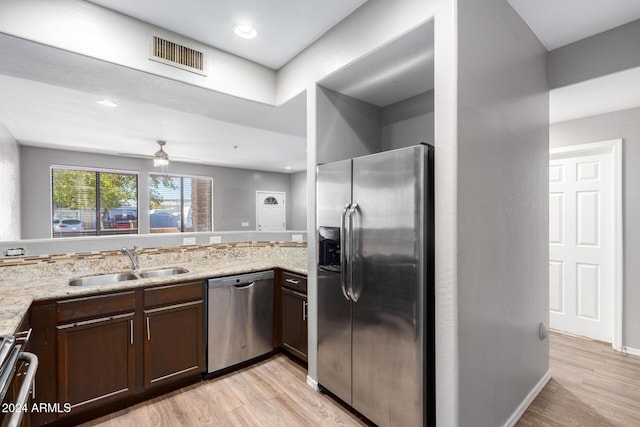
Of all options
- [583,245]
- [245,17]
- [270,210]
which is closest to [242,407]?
[245,17]

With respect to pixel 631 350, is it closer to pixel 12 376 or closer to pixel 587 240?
pixel 587 240

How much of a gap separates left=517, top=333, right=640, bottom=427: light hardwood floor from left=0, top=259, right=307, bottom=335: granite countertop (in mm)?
2028

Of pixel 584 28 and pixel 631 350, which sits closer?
pixel 584 28

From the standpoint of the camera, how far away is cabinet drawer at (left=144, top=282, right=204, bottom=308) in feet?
7.36

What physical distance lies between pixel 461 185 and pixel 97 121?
434cm

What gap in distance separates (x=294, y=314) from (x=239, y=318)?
49 cm

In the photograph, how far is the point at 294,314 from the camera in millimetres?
2766

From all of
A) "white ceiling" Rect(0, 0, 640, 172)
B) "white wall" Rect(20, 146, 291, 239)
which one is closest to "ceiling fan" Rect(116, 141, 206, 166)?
"white wall" Rect(20, 146, 291, 239)

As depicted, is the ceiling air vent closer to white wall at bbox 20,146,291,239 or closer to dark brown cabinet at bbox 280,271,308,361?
dark brown cabinet at bbox 280,271,308,361

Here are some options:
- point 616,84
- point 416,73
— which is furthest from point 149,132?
point 616,84

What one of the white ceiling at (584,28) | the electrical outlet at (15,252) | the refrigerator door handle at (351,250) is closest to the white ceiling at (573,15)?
the white ceiling at (584,28)

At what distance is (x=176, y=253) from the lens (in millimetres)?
3092

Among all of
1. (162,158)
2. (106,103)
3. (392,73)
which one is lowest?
(162,158)

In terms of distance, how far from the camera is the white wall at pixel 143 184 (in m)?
5.17
